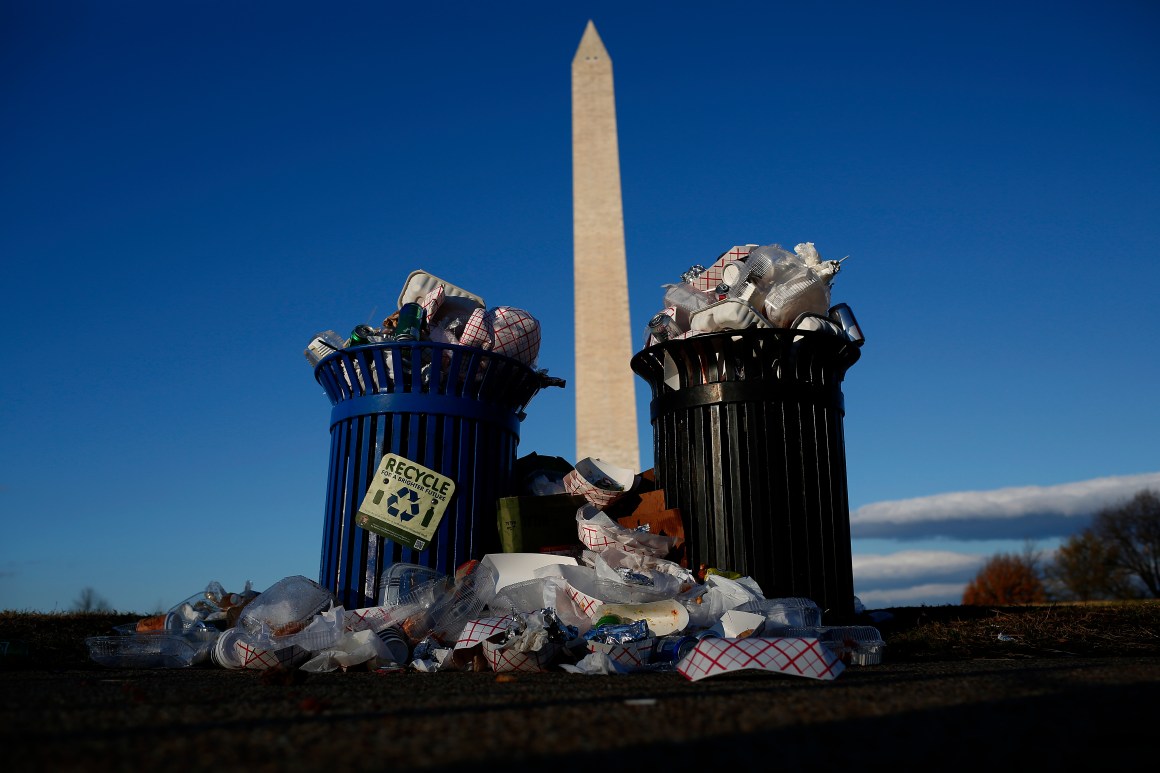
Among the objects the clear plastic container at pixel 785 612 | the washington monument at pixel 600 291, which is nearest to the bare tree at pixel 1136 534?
the washington monument at pixel 600 291

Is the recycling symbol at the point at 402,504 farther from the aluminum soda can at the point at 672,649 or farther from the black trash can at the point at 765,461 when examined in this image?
A: the aluminum soda can at the point at 672,649

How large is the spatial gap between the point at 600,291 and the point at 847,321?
23.2ft

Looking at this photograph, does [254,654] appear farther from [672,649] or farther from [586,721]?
[586,721]

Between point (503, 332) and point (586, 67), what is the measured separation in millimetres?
8609

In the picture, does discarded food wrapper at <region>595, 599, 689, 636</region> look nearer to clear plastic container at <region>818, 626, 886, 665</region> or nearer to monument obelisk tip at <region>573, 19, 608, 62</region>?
clear plastic container at <region>818, 626, 886, 665</region>

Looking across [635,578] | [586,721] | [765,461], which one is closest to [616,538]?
[635,578]

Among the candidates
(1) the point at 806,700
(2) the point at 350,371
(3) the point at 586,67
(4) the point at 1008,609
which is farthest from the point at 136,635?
(3) the point at 586,67

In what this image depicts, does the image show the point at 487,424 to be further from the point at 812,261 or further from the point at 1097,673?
the point at 1097,673

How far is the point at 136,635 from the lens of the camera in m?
3.29

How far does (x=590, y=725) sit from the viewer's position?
137 centimetres

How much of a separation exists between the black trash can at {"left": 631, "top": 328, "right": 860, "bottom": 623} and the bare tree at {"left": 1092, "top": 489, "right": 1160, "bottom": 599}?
2464cm

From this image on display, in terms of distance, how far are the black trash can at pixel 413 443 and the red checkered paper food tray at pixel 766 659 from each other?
66.4 inches

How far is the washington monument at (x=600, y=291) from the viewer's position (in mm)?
10469

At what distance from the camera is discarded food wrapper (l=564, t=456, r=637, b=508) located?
372cm
